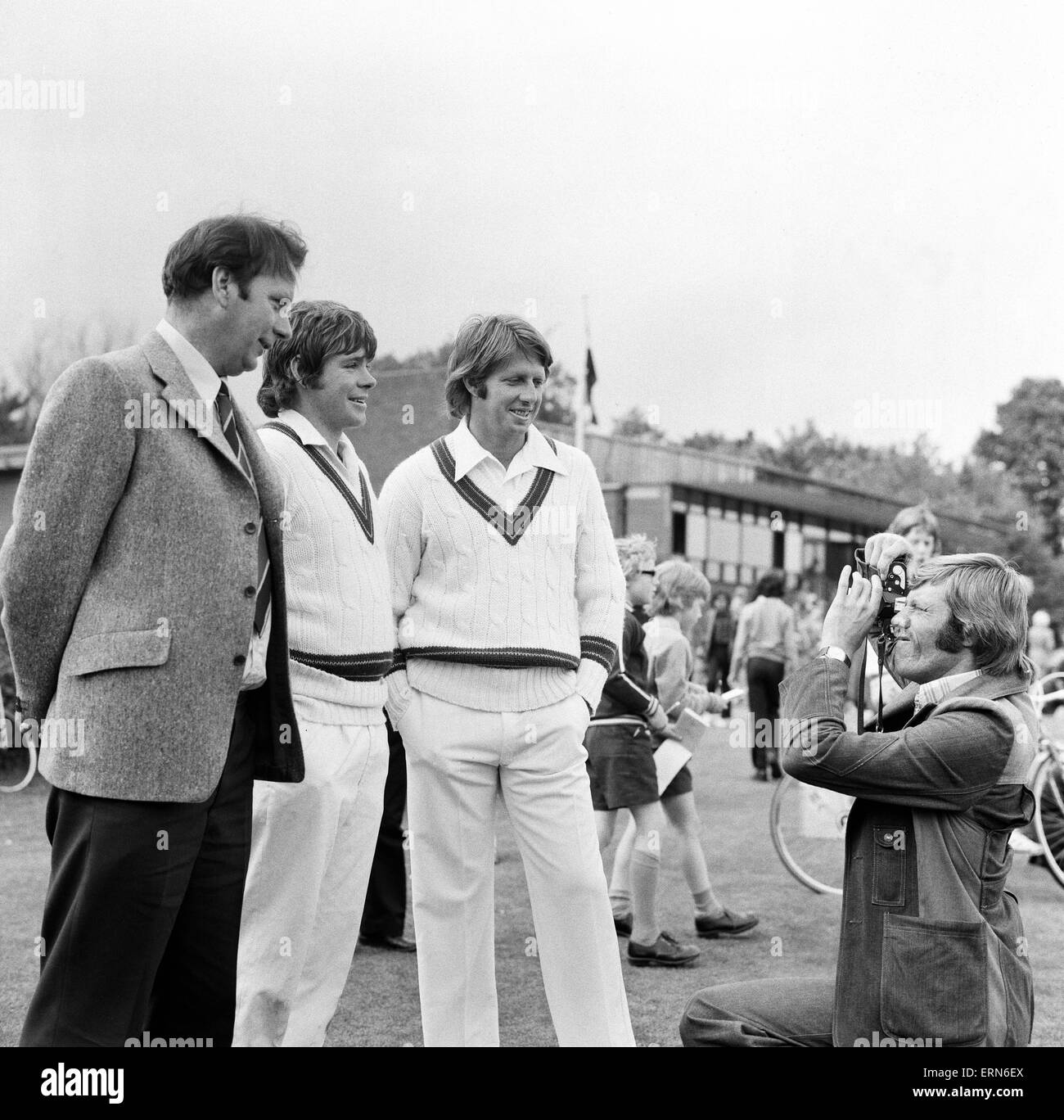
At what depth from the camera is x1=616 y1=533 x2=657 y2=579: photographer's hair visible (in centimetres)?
592

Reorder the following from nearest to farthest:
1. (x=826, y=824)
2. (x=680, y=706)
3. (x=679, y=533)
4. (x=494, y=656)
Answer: (x=494, y=656) → (x=680, y=706) → (x=826, y=824) → (x=679, y=533)

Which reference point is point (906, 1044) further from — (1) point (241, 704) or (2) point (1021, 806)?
(1) point (241, 704)

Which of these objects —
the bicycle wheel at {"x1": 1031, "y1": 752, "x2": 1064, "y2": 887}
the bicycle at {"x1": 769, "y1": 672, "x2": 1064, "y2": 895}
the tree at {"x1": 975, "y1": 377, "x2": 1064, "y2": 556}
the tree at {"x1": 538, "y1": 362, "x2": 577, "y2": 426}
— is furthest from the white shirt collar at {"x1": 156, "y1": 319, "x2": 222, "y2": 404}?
the tree at {"x1": 975, "y1": 377, "x2": 1064, "y2": 556}

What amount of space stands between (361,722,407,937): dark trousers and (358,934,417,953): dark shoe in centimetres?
1

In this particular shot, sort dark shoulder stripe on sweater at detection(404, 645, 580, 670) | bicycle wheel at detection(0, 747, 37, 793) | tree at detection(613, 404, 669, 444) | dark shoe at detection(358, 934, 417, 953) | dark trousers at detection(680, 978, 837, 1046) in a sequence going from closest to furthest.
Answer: dark trousers at detection(680, 978, 837, 1046), dark shoulder stripe on sweater at detection(404, 645, 580, 670), dark shoe at detection(358, 934, 417, 953), bicycle wheel at detection(0, 747, 37, 793), tree at detection(613, 404, 669, 444)

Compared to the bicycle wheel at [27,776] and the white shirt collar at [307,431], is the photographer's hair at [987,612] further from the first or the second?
the bicycle wheel at [27,776]

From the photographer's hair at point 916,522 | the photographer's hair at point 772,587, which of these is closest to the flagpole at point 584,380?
the photographer's hair at point 772,587

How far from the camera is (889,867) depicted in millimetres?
2980

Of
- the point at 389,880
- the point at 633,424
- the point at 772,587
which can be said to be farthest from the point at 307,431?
the point at 633,424

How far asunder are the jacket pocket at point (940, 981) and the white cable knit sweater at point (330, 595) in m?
1.34

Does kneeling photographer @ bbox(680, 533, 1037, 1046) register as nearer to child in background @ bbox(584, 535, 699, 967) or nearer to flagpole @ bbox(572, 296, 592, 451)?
child in background @ bbox(584, 535, 699, 967)

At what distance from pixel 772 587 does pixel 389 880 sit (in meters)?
8.23

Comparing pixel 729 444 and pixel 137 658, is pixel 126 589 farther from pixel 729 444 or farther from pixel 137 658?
pixel 729 444
